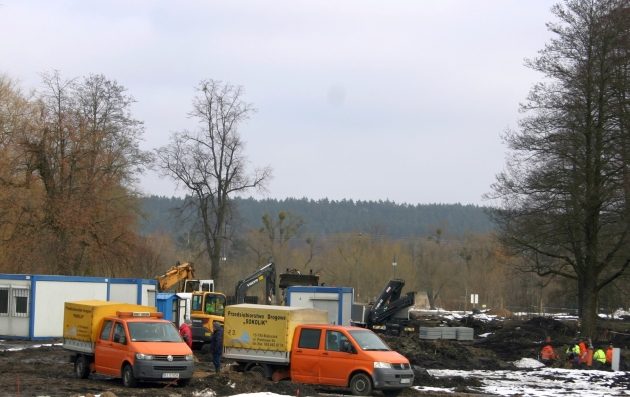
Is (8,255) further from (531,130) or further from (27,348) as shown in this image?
(531,130)

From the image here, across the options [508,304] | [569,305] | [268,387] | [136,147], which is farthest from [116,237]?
[508,304]

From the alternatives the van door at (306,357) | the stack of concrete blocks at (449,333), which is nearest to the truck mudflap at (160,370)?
the van door at (306,357)

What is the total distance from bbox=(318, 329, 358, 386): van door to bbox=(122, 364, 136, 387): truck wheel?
457 centimetres

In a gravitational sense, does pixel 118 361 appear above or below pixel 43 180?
below

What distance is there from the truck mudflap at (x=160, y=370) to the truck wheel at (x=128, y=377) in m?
0.25

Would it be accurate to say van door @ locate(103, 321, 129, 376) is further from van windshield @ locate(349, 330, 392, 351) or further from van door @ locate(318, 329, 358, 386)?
van windshield @ locate(349, 330, 392, 351)

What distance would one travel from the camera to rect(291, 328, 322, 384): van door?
72.1ft

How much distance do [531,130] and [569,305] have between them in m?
58.8

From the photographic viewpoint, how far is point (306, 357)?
22125mm

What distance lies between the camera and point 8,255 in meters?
46.3

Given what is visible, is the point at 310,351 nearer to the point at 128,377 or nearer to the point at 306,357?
the point at 306,357

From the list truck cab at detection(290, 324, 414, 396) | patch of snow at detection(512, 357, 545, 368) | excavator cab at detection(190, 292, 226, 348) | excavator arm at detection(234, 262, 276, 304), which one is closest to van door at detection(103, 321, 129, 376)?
truck cab at detection(290, 324, 414, 396)

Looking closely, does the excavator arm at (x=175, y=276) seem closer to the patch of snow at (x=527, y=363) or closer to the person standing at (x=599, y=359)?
the patch of snow at (x=527, y=363)

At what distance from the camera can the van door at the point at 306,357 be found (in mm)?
21969
